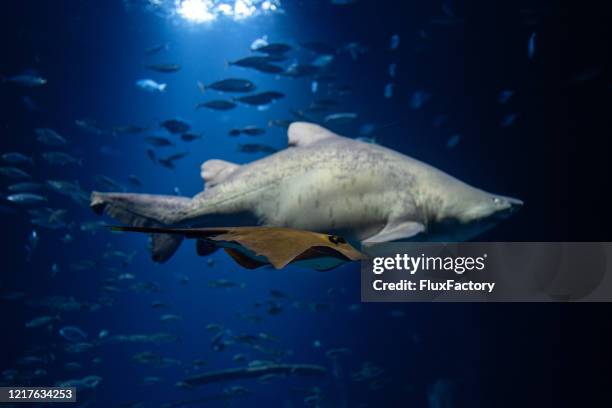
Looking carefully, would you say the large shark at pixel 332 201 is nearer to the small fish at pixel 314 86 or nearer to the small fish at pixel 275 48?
the small fish at pixel 275 48

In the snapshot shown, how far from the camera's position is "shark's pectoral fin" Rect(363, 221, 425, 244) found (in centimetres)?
279

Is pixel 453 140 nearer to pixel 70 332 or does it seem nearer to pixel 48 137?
pixel 48 137

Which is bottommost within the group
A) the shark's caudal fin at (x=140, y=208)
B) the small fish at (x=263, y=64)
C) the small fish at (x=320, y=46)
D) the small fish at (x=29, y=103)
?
the shark's caudal fin at (x=140, y=208)

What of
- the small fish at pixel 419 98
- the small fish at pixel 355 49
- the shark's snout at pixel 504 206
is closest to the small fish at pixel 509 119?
the small fish at pixel 419 98

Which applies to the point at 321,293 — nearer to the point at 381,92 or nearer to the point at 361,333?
the point at 361,333

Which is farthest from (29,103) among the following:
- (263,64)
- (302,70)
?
(302,70)

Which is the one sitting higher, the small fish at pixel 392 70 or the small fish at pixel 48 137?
the small fish at pixel 392 70

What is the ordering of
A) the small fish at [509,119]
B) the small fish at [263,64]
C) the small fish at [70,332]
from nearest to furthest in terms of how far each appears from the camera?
the small fish at [263,64] < the small fish at [509,119] < the small fish at [70,332]

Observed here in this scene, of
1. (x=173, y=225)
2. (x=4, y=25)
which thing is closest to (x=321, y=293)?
(x=4, y=25)

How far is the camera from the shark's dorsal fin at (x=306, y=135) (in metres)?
3.85

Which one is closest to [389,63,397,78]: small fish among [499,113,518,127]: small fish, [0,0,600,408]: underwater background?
[0,0,600,408]: underwater background

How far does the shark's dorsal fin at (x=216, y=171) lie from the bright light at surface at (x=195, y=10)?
17658 mm

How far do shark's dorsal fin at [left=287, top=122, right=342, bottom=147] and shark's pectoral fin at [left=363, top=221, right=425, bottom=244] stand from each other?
115 centimetres

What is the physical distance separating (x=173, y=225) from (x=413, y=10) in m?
10.9
